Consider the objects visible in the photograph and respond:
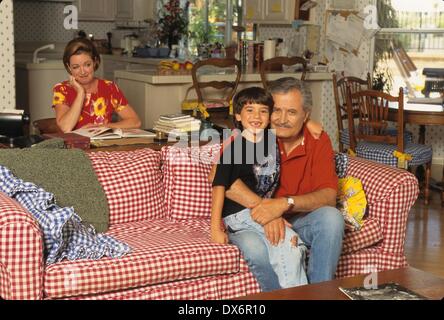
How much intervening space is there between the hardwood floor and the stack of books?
146 centimetres

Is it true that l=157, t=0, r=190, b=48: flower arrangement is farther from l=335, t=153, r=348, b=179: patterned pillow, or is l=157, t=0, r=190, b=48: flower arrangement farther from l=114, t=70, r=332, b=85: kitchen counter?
l=335, t=153, r=348, b=179: patterned pillow

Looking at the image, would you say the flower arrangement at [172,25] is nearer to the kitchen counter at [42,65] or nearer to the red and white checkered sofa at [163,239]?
the kitchen counter at [42,65]

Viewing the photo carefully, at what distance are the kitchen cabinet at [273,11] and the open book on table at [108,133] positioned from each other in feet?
11.8

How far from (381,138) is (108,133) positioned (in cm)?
235

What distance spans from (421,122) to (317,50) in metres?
1.94

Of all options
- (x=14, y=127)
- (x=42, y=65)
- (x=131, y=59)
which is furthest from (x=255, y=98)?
(x=131, y=59)

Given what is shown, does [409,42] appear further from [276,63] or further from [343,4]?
[276,63]

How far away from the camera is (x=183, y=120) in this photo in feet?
12.5

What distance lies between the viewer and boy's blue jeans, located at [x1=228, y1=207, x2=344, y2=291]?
8.98 feet

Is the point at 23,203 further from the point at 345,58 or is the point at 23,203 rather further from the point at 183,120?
the point at 345,58

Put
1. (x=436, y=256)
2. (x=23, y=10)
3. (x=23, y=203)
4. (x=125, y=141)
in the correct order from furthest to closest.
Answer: (x=23, y=10) < (x=436, y=256) < (x=125, y=141) < (x=23, y=203)

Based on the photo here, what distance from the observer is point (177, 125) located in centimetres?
376

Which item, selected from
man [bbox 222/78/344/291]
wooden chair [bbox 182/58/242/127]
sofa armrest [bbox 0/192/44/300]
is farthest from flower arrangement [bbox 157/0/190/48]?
sofa armrest [bbox 0/192/44/300]
